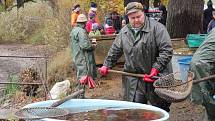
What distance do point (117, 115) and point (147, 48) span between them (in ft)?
4.89

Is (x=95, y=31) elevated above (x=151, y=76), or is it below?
above

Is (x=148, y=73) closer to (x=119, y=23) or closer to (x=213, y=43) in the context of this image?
(x=213, y=43)

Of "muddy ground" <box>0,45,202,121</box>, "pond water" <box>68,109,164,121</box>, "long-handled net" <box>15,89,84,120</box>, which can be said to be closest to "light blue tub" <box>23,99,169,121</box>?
"pond water" <box>68,109,164,121</box>

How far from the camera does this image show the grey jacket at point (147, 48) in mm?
7301

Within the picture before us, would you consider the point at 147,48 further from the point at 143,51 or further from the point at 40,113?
the point at 40,113

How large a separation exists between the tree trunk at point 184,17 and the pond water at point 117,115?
23.8ft

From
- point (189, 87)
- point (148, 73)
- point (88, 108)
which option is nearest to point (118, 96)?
point (148, 73)

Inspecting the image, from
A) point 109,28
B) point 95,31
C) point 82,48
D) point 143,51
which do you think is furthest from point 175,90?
point 109,28

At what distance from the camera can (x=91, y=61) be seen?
36.6 ft

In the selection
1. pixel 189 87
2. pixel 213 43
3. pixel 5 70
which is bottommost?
pixel 5 70

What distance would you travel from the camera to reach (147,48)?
7.39m

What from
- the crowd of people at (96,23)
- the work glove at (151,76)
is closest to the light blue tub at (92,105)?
the work glove at (151,76)

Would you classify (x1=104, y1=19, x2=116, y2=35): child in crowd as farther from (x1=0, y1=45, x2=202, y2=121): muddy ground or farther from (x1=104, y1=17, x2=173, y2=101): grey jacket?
(x1=104, y1=17, x2=173, y2=101): grey jacket

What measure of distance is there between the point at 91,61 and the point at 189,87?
5516 millimetres
